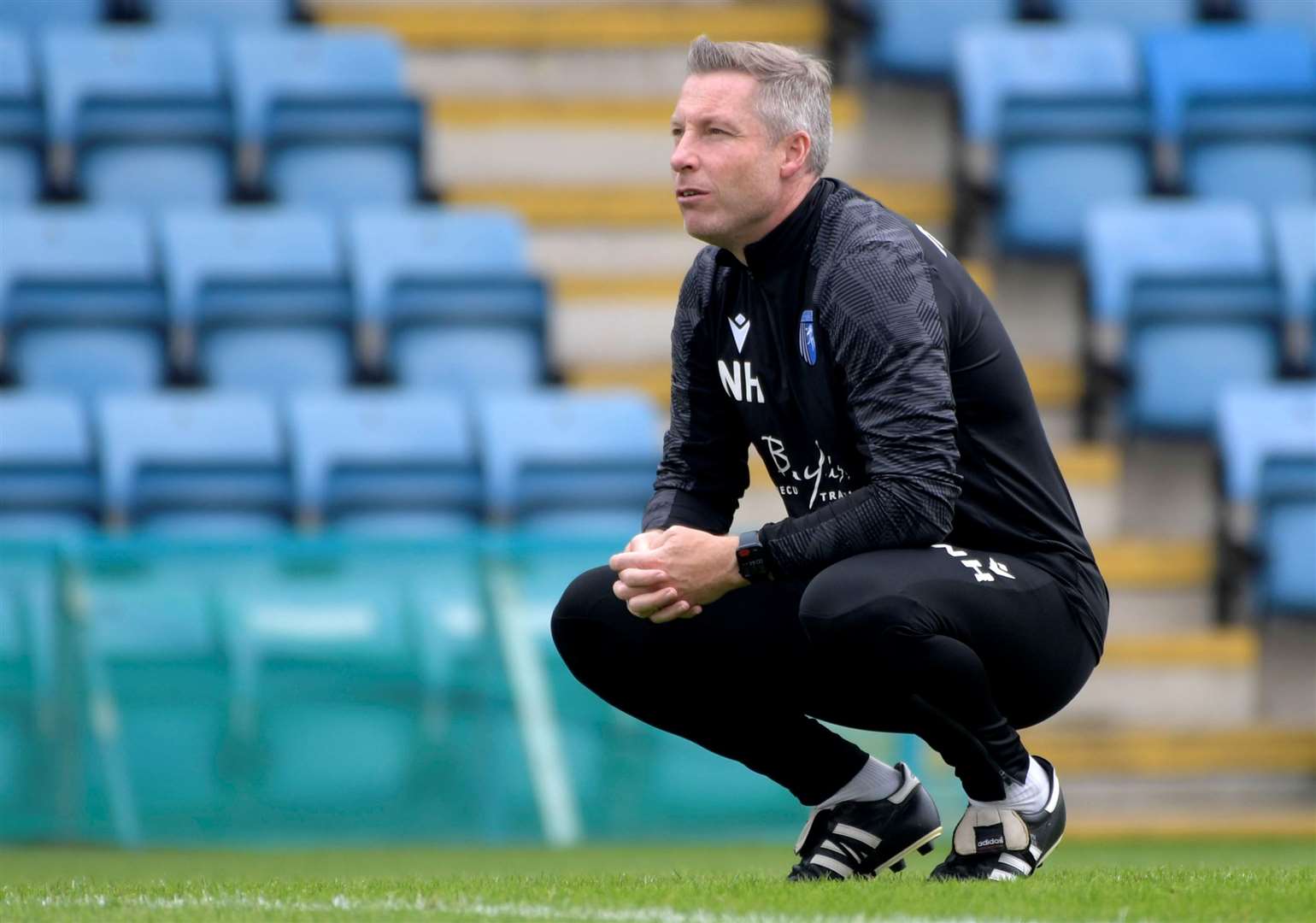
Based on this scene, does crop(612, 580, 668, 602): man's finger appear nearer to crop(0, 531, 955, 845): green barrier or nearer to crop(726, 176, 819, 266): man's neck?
crop(726, 176, 819, 266): man's neck

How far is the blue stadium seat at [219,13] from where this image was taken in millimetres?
8000

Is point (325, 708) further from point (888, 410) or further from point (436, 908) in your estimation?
point (888, 410)

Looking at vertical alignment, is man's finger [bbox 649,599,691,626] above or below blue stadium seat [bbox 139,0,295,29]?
below

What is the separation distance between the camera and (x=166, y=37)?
756 cm

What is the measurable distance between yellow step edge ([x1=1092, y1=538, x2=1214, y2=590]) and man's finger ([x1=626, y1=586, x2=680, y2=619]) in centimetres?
376

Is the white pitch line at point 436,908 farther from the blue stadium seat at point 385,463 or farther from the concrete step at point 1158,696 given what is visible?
the concrete step at point 1158,696

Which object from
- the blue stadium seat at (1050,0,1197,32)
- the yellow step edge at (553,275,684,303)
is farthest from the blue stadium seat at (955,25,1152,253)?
the yellow step edge at (553,275,684,303)

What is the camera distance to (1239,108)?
7383 millimetres

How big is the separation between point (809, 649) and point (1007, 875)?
0.42 m

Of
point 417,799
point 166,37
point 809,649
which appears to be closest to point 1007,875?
point 809,649

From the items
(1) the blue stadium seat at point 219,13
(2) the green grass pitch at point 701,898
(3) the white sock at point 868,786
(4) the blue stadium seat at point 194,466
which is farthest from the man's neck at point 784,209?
(1) the blue stadium seat at point 219,13

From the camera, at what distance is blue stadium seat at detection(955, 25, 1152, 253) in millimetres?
7277

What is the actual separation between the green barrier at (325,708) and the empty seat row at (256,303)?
4.21ft

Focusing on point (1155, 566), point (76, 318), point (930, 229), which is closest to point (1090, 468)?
point (1155, 566)
